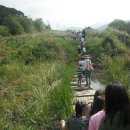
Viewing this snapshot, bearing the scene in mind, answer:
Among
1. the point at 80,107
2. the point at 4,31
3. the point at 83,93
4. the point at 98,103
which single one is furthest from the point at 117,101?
the point at 4,31

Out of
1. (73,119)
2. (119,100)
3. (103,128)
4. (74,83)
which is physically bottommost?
(74,83)

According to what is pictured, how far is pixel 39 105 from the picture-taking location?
362 inches

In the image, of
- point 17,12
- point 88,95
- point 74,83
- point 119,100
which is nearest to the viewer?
point 119,100

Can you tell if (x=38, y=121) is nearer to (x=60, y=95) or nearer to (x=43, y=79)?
(x=60, y=95)

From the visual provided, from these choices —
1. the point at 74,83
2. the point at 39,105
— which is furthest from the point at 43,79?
the point at 74,83

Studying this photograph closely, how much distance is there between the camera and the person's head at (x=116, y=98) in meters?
3.92

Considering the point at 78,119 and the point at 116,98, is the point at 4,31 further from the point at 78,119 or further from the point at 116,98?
the point at 116,98

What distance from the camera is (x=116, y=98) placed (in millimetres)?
3922

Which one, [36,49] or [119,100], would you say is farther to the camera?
[36,49]

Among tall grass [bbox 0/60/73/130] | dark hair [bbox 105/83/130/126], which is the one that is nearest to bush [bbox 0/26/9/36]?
tall grass [bbox 0/60/73/130]

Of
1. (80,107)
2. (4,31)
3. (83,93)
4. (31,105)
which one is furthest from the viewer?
(4,31)

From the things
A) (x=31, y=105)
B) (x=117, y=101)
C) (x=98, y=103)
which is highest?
(x=117, y=101)

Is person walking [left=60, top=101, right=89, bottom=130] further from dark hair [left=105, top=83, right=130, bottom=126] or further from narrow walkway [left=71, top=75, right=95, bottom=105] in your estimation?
narrow walkway [left=71, top=75, right=95, bottom=105]

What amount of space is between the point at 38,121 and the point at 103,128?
17.0 feet
